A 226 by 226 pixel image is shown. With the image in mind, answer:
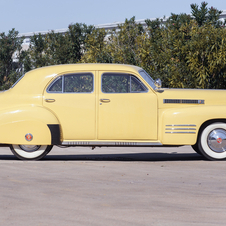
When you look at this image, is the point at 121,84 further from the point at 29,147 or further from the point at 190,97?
the point at 29,147

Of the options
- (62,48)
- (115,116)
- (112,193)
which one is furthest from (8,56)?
(112,193)

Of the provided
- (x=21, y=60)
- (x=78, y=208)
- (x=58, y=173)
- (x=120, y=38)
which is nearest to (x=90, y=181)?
(x=58, y=173)

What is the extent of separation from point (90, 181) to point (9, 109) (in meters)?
2.82

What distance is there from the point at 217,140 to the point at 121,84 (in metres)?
2.05

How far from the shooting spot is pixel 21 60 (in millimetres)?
23922

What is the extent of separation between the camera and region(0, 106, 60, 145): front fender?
7.97 m

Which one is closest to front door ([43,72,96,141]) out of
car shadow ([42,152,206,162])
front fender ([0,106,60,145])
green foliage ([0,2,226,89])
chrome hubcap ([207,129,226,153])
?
front fender ([0,106,60,145])

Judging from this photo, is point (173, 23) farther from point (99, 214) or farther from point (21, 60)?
point (99, 214)

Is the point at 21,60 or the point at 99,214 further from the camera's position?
the point at 21,60

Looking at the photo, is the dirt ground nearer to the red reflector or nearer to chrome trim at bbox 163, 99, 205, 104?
the red reflector

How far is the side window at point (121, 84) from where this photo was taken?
318 inches

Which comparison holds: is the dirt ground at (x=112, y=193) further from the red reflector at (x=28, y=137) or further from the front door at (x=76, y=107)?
the front door at (x=76, y=107)

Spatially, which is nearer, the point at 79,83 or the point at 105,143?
the point at 105,143

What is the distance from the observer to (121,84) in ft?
26.6
